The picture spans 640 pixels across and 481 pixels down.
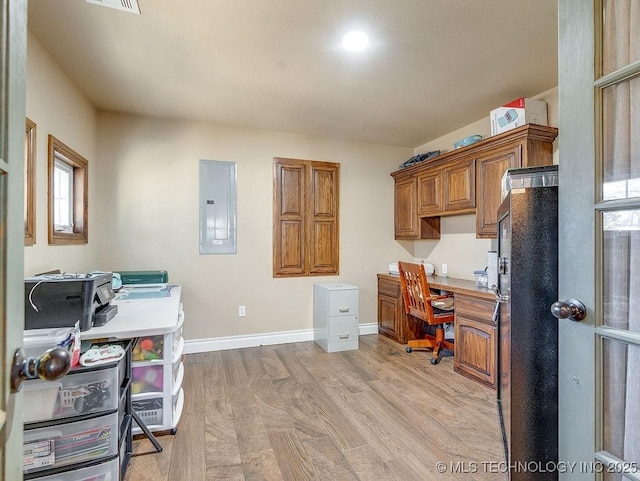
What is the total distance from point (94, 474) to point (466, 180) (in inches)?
137

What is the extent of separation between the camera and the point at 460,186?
3.30 meters

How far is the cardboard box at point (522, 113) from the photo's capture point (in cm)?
267

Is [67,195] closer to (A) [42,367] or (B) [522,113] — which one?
(A) [42,367]

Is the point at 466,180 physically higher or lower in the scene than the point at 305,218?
higher

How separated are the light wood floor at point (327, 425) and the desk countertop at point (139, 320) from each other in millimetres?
784

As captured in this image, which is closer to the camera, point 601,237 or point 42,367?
point 42,367

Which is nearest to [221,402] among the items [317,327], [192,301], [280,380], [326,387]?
[280,380]

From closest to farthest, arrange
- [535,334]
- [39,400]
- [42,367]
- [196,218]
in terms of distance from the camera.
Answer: [42,367] < [535,334] < [39,400] < [196,218]

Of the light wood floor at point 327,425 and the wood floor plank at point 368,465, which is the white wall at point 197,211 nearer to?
the light wood floor at point 327,425

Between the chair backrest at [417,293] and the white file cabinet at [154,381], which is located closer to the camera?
the white file cabinet at [154,381]

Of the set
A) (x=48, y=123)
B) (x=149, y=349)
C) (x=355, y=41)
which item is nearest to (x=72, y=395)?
(x=149, y=349)

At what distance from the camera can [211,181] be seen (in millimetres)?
3582

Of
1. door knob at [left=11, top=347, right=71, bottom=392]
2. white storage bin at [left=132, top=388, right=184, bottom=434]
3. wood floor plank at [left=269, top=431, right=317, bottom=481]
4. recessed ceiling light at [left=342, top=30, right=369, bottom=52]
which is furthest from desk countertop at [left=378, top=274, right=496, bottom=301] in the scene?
door knob at [left=11, top=347, right=71, bottom=392]

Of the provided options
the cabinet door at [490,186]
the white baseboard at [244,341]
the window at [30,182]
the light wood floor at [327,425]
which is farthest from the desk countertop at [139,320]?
the cabinet door at [490,186]
